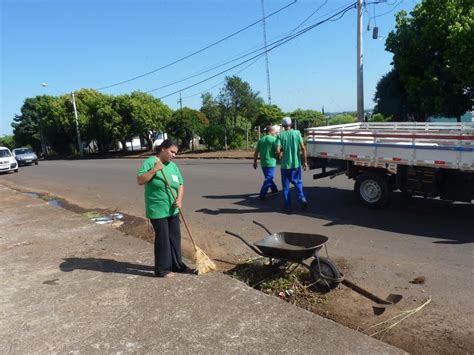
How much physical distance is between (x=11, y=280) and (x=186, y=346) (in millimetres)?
2993

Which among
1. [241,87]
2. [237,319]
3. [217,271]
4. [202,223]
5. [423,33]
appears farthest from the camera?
[241,87]

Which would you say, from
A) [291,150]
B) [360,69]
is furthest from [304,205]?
[360,69]

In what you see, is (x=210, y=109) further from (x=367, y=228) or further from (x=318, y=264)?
(x=318, y=264)

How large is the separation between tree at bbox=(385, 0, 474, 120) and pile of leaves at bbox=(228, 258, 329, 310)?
545 inches

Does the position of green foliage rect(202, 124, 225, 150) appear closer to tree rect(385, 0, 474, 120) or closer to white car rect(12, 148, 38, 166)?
white car rect(12, 148, 38, 166)

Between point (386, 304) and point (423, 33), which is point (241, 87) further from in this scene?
point (386, 304)

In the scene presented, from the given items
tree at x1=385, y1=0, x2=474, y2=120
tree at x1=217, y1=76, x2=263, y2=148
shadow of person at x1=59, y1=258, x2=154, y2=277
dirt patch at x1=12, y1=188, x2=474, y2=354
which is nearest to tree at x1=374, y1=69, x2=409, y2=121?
tree at x1=385, y1=0, x2=474, y2=120

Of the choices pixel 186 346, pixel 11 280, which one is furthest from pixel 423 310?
pixel 11 280

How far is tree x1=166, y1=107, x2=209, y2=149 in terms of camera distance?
34.2m

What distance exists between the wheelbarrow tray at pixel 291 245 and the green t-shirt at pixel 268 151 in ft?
15.5

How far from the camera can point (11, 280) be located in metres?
5.58

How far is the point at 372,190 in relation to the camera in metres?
8.41

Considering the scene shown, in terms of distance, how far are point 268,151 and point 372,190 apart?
2485 mm

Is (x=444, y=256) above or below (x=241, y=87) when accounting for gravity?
below
